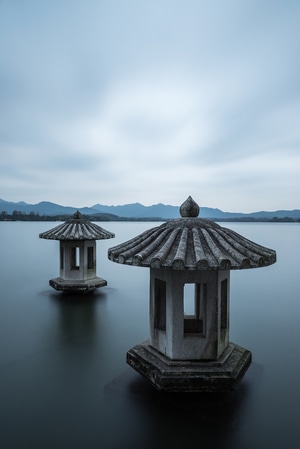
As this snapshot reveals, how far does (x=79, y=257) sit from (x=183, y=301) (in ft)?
32.6

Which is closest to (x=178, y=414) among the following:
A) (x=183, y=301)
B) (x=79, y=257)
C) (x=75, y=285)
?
(x=183, y=301)

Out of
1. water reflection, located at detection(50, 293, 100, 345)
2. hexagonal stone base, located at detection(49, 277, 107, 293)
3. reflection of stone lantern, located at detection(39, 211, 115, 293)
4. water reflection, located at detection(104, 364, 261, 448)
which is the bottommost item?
water reflection, located at detection(50, 293, 100, 345)

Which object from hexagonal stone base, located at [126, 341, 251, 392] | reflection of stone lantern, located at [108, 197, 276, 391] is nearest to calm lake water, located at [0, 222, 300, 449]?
hexagonal stone base, located at [126, 341, 251, 392]

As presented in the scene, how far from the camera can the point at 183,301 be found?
6039 millimetres

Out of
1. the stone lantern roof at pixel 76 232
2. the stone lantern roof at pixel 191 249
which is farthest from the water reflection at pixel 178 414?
the stone lantern roof at pixel 76 232

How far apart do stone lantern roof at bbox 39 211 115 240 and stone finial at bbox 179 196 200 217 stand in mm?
7751

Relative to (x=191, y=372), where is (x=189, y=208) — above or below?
above

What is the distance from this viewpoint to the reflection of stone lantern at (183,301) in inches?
211

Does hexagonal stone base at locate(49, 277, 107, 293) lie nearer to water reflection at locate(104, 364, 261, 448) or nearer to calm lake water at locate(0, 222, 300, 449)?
calm lake water at locate(0, 222, 300, 449)

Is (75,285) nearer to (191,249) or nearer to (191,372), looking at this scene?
(191,372)

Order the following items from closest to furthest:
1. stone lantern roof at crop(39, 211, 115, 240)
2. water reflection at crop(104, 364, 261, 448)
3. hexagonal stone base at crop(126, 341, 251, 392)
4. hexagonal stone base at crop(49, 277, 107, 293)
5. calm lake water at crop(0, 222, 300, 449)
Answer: water reflection at crop(104, 364, 261, 448) < calm lake water at crop(0, 222, 300, 449) < hexagonal stone base at crop(126, 341, 251, 392) < stone lantern roof at crop(39, 211, 115, 240) < hexagonal stone base at crop(49, 277, 107, 293)

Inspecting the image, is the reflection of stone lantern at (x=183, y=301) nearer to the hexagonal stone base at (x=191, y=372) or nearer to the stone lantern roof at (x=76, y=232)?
the hexagonal stone base at (x=191, y=372)

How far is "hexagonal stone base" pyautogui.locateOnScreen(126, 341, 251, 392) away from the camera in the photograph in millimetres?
5773

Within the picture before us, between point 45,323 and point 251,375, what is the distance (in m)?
8.03
